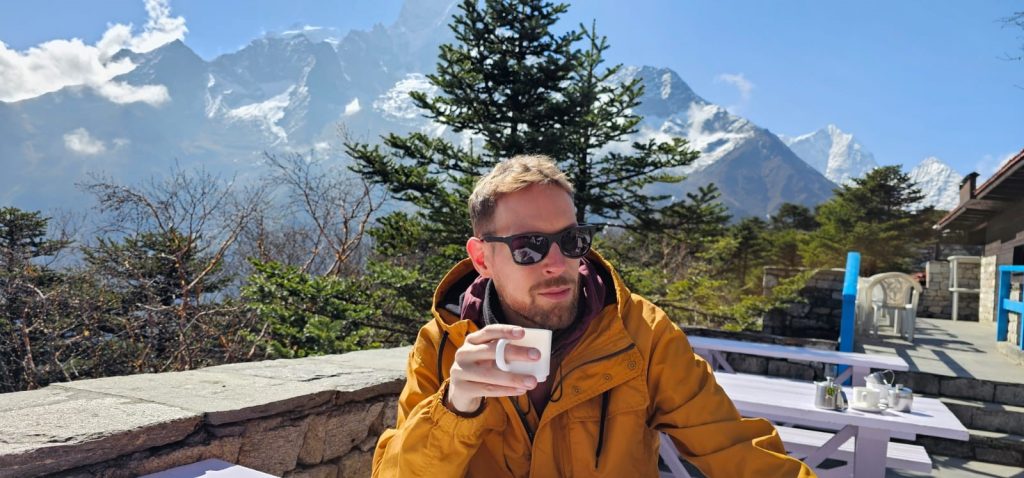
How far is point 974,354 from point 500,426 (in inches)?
303

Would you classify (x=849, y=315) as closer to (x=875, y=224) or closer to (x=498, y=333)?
(x=498, y=333)

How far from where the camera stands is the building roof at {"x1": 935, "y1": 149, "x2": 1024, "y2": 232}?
8.15 metres

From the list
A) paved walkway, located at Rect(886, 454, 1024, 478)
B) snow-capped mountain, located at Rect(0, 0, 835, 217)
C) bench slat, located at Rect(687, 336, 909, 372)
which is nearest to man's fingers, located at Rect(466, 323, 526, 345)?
bench slat, located at Rect(687, 336, 909, 372)

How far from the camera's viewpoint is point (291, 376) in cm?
235

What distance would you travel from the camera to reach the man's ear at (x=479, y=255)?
1.51m

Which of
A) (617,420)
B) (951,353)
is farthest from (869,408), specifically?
(951,353)

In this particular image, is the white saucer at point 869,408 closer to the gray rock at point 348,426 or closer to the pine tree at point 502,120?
the gray rock at point 348,426

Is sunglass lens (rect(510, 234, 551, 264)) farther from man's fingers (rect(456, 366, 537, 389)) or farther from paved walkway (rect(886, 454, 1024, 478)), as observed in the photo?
paved walkway (rect(886, 454, 1024, 478))

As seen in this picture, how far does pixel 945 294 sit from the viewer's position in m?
16.0

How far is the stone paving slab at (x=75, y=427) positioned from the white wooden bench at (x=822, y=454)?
1.94 meters

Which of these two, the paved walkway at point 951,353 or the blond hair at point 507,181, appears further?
the paved walkway at point 951,353

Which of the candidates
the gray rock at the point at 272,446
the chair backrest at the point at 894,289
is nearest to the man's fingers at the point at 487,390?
the gray rock at the point at 272,446

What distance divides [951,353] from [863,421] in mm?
5431

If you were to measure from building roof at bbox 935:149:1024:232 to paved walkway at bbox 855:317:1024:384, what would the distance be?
226cm
